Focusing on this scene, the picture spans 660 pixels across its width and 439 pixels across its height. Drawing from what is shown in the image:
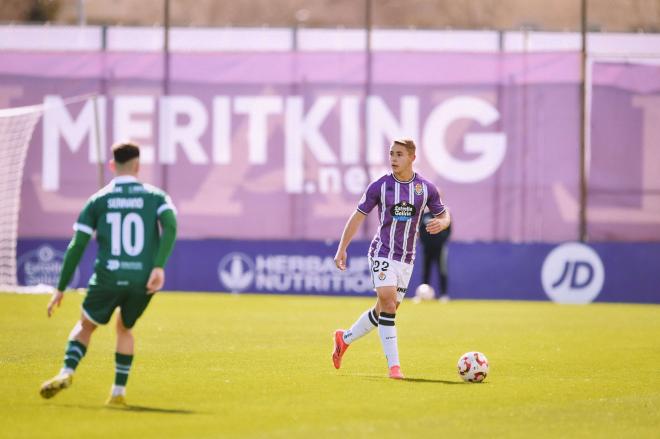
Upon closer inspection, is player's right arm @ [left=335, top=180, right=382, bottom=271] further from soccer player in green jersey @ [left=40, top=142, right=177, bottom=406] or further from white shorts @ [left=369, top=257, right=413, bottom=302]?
soccer player in green jersey @ [left=40, top=142, right=177, bottom=406]

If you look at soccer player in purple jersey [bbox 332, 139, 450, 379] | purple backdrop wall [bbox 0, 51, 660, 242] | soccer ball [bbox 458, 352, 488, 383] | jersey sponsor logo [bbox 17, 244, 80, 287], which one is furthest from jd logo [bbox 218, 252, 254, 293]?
soccer ball [bbox 458, 352, 488, 383]

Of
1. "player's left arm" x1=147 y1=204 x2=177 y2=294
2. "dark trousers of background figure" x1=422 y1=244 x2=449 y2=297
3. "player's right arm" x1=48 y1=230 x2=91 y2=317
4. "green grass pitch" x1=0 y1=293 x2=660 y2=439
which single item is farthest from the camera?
"dark trousers of background figure" x1=422 y1=244 x2=449 y2=297

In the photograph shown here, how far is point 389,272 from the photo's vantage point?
11836 mm

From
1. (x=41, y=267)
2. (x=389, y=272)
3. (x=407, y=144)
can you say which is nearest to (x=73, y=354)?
(x=389, y=272)

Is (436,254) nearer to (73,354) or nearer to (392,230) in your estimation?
(392,230)

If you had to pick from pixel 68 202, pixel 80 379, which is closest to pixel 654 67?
pixel 68 202

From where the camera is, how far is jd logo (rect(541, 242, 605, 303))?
86.7ft

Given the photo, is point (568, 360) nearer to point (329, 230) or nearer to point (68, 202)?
point (329, 230)

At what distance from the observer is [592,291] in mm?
26359

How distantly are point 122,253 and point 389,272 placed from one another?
314 cm

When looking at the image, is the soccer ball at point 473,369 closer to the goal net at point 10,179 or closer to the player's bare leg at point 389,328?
the player's bare leg at point 389,328

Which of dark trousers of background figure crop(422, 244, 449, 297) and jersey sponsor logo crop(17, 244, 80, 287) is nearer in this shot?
dark trousers of background figure crop(422, 244, 449, 297)

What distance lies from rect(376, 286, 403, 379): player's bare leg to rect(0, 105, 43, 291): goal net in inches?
656

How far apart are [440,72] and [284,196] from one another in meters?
4.44
